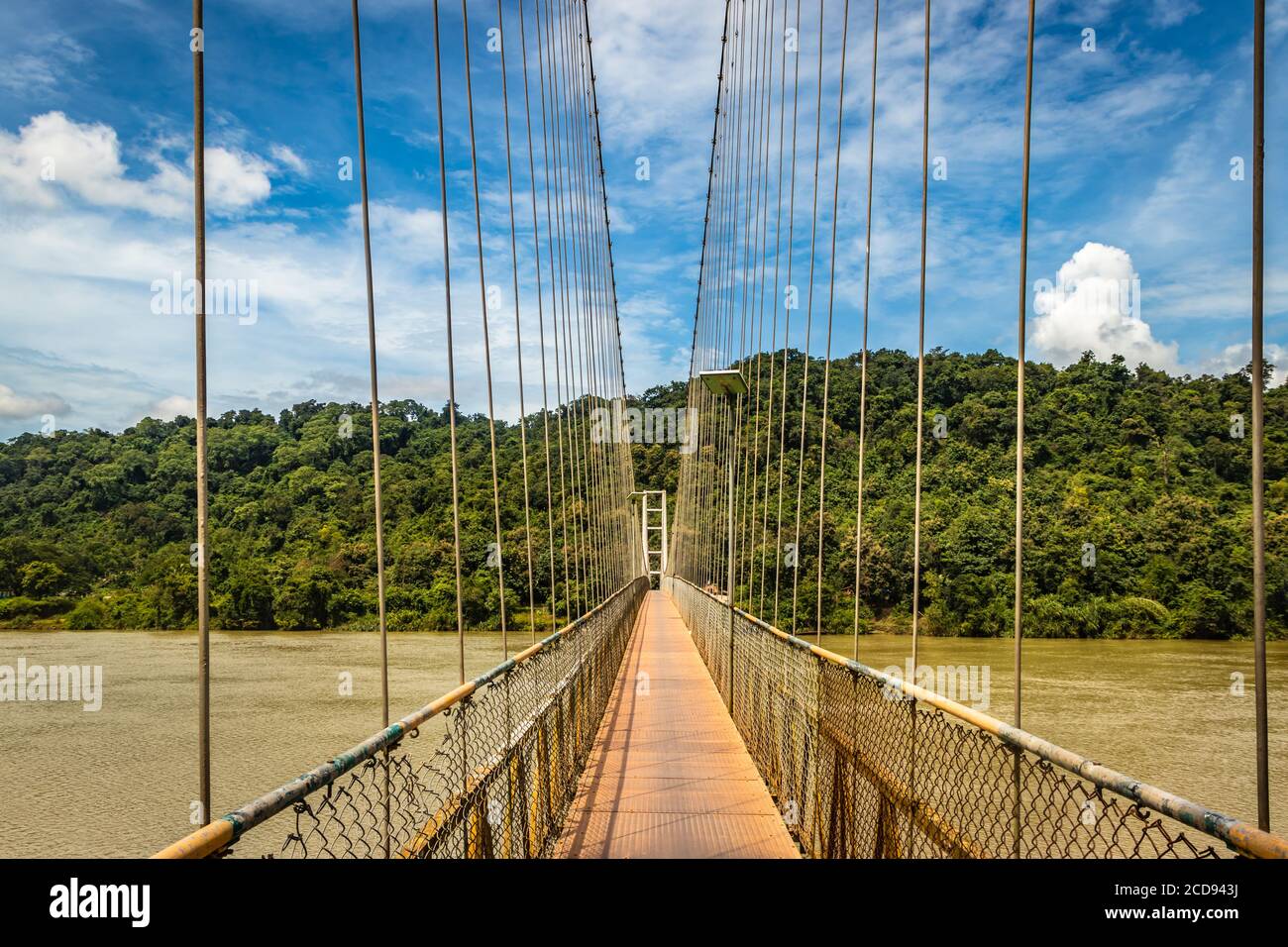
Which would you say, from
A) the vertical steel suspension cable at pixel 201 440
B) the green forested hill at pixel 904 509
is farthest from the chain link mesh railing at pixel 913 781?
the green forested hill at pixel 904 509

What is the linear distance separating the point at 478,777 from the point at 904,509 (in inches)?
919

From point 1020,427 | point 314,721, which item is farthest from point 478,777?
point 314,721

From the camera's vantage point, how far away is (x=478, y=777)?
88.5 inches

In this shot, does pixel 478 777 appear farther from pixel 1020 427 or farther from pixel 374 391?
pixel 1020 427

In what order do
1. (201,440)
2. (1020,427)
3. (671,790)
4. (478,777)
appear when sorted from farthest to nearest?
(671,790), (1020,427), (478,777), (201,440)

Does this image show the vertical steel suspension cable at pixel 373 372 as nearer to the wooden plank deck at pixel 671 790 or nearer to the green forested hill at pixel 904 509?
the wooden plank deck at pixel 671 790

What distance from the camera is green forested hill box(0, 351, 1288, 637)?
1877cm

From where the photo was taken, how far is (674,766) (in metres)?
4.82

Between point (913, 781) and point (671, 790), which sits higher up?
point (913, 781)

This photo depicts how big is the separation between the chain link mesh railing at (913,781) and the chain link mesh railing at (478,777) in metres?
1.01

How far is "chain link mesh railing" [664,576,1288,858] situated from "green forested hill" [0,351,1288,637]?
44.8 ft
